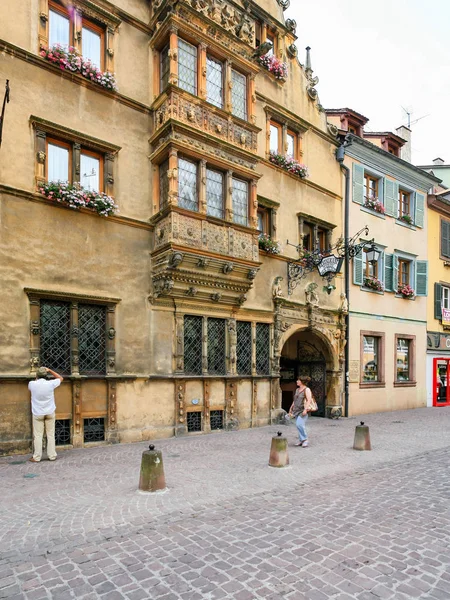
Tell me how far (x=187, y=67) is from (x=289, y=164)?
5.18 meters

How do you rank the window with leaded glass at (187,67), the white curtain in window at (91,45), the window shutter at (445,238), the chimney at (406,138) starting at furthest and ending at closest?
the chimney at (406,138) → the window shutter at (445,238) → the window with leaded glass at (187,67) → the white curtain in window at (91,45)

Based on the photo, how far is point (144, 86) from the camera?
40.0 feet

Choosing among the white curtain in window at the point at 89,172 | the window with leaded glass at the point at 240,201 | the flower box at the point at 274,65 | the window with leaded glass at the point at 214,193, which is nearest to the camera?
the white curtain in window at the point at 89,172

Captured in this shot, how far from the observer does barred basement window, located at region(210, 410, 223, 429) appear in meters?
12.8

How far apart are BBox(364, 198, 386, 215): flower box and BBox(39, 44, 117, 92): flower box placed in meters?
11.9

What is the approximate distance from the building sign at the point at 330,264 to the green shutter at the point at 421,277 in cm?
866

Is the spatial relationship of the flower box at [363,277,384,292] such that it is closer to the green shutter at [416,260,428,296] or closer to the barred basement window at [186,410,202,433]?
the green shutter at [416,260,428,296]

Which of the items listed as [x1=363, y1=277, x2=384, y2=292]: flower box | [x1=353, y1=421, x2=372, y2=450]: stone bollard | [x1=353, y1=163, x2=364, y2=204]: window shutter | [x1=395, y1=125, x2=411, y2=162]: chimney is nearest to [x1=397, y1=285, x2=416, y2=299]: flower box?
[x1=363, y1=277, x2=384, y2=292]: flower box

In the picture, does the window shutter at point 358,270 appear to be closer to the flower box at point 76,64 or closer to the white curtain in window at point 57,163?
the flower box at point 76,64

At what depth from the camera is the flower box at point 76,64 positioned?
410 inches

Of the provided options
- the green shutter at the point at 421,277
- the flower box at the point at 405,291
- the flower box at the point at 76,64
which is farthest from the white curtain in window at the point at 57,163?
the green shutter at the point at 421,277

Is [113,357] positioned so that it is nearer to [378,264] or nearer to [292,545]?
[292,545]

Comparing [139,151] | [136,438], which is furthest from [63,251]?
[136,438]

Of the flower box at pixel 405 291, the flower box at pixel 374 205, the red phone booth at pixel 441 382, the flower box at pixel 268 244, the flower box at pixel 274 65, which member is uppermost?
the flower box at pixel 274 65
